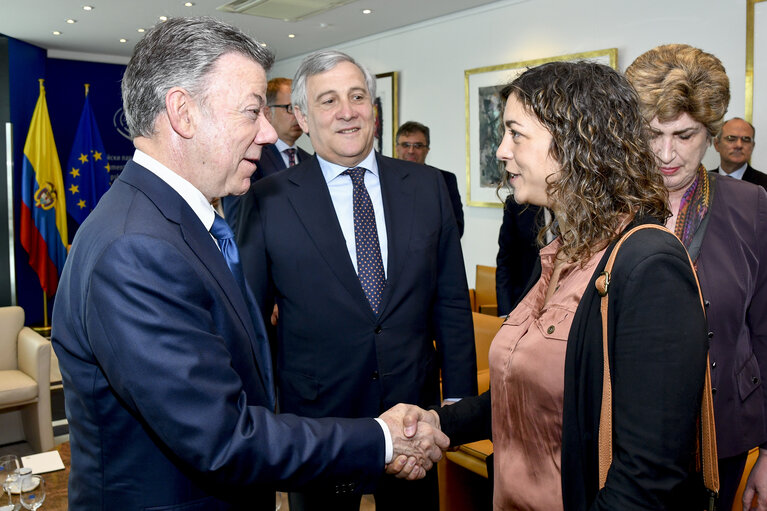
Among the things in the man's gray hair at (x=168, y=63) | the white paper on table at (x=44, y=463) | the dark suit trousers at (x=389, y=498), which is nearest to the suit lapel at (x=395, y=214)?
the dark suit trousers at (x=389, y=498)

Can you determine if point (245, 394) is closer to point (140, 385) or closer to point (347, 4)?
point (140, 385)

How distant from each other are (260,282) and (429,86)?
18.4 feet

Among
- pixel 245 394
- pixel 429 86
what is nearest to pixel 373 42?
pixel 429 86

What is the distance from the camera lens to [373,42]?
26.4ft

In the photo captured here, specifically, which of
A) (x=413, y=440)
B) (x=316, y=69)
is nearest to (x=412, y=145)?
(x=316, y=69)

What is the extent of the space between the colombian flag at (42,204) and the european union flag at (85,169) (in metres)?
0.43

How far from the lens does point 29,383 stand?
453 centimetres

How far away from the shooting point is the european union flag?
29.6 ft

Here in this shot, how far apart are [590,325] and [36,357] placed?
4.37 meters

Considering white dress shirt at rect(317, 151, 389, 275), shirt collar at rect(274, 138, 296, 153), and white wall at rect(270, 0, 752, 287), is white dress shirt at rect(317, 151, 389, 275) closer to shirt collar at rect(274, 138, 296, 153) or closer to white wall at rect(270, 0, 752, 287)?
shirt collar at rect(274, 138, 296, 153)

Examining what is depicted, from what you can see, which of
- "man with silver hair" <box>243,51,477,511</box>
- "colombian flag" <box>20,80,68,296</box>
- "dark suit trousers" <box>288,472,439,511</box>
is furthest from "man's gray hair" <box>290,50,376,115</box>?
"colombian flag" <box>20,80,68,296</box>

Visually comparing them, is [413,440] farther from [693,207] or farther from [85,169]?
[85,169]

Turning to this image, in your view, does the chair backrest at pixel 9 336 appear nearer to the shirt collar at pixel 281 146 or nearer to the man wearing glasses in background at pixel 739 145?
the shirt collar at pixel 281 146

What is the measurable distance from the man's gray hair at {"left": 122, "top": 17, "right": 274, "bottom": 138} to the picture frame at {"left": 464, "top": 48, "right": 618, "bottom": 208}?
5.20 meters
